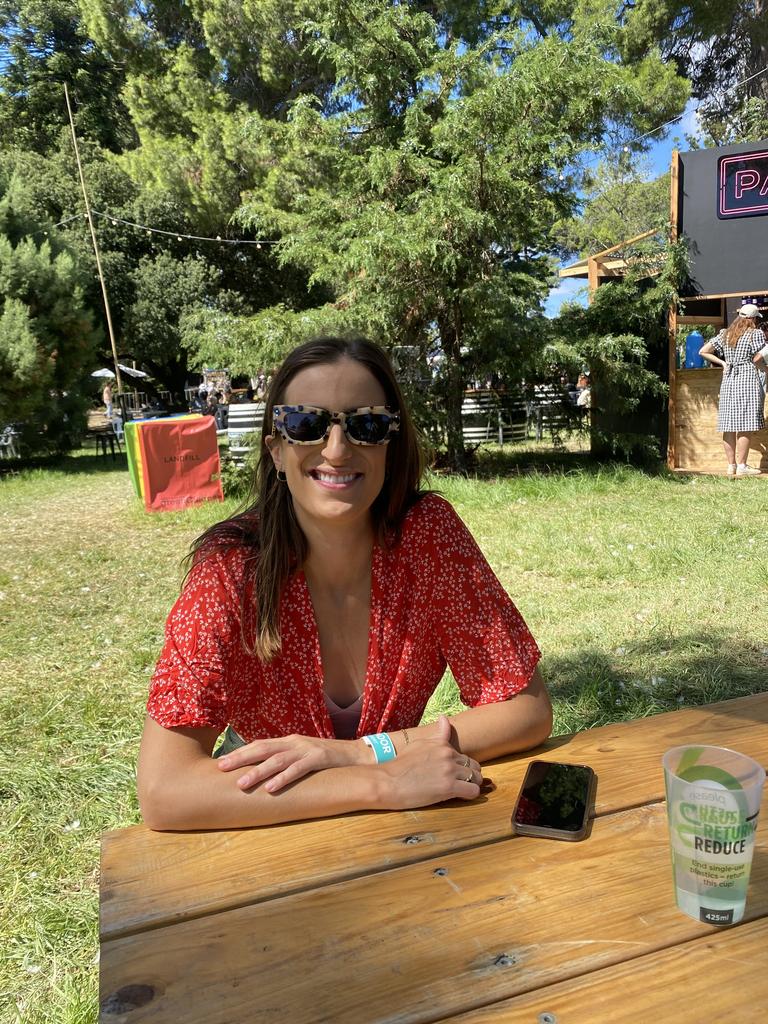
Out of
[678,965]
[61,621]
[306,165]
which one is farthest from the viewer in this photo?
[306,165]

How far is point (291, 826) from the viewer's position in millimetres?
1209

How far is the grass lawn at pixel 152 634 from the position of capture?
2324mm

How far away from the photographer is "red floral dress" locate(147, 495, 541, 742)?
1571mm

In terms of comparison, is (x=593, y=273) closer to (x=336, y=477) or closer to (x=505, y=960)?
(x=336, y=477)

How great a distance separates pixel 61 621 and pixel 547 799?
14.0 ft

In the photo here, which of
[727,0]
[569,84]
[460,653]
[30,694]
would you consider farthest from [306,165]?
[460,653]

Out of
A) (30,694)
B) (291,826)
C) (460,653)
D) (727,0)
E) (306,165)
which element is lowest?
(30,694)

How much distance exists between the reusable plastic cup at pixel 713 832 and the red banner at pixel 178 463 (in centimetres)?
773

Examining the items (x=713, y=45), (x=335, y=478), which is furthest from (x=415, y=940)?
(x=713, y=45)

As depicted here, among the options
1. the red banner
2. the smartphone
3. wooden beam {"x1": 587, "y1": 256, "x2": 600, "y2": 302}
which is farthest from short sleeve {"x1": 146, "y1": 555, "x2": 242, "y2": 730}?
wooden beam {"x1": 587, "y1": 256, "x2": 600, "y2": 302}

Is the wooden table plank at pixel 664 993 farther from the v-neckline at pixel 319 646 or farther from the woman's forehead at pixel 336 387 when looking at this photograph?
the woman's forehead at pixel 336 387

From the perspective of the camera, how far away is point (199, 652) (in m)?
1.44

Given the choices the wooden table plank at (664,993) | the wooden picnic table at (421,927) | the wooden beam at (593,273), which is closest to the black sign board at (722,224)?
the wooden beam at (593,273)

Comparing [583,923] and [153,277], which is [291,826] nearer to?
[583,923]
